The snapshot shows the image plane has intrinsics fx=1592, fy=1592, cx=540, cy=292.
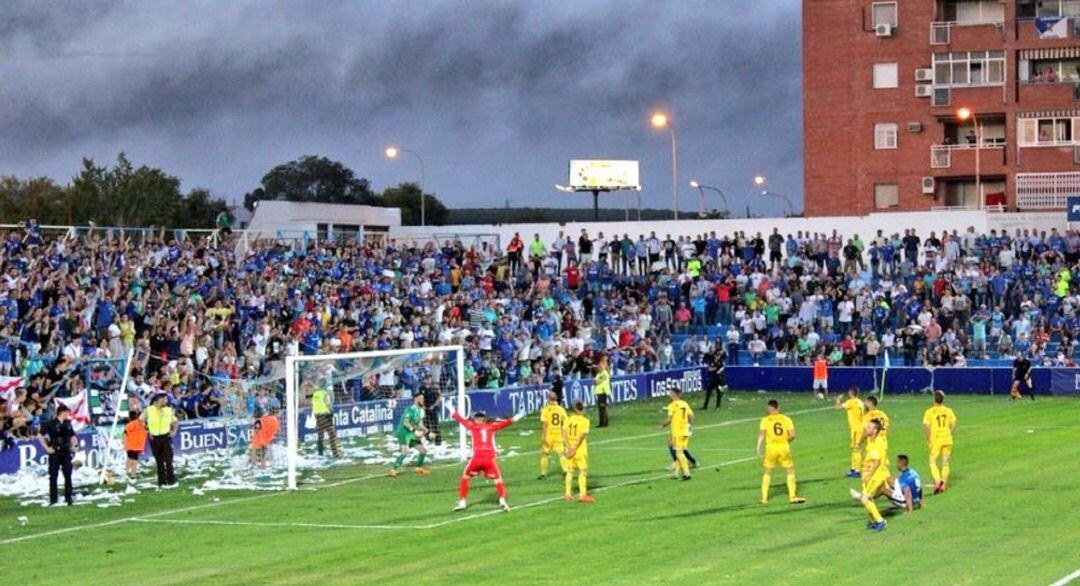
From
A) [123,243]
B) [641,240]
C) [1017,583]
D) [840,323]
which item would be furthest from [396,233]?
[1017,583]

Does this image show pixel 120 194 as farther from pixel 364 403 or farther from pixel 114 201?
pixel 364 403

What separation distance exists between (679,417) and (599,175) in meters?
64.8

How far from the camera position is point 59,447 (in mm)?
30266

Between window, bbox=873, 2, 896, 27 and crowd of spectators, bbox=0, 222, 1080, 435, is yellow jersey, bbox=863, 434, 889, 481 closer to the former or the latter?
crowd of spectators, bbox=0, 222, 1080, 435

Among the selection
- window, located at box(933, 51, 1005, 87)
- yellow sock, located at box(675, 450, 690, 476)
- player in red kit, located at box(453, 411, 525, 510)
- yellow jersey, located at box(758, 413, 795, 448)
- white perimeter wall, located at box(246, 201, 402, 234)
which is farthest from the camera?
window, located at box(933, 51, 1005, 87)

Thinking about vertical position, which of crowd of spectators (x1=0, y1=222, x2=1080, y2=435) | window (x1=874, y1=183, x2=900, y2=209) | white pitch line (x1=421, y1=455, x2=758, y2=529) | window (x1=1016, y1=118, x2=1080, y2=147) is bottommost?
white pitch line (x1=421, y1=455, x2=758, y2=529)

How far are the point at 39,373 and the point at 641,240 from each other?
3578cm

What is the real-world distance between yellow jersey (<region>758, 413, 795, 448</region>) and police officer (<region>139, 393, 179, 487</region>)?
507 inches

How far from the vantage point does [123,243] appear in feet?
158

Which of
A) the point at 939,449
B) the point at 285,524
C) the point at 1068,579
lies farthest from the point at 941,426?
the point at 285,524

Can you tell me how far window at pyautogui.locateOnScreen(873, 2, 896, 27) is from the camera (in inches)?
3241

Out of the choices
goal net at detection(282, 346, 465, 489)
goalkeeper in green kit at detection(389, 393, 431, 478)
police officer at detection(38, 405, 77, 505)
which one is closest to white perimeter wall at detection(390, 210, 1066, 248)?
goal net at detection(282, 346, 465, 489)

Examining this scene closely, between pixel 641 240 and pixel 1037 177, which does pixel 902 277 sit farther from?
pixel 1037 177

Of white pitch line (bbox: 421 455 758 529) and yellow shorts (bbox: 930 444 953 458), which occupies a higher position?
yellow shorts (bbox: 930 444 953 458)
